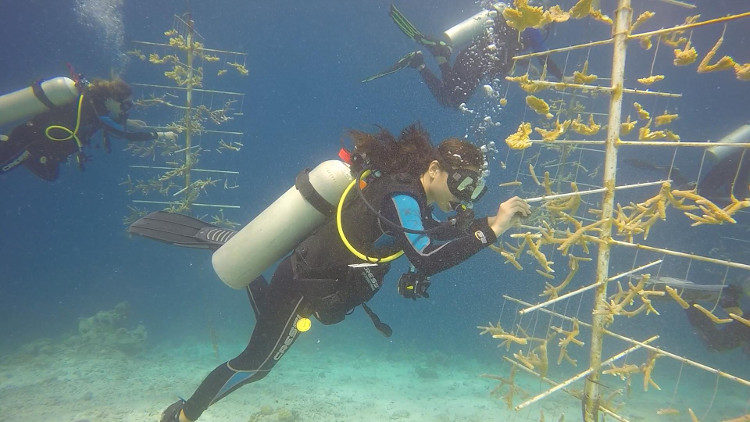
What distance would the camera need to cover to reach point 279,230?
4035 mm

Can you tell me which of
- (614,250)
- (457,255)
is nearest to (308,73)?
(614,250)

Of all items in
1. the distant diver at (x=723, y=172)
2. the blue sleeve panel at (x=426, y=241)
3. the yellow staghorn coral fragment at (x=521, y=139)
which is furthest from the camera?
the distant diver at (x=723, y=172)

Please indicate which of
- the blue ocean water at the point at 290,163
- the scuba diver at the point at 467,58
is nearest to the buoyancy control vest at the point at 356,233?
the scuba diver at the point at 467,58

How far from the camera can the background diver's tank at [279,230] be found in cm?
388

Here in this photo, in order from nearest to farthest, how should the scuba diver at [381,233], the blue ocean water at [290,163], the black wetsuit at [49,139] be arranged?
the scuba diver at [381,233] < the black wetsuit at [49,139] < the blue ocean water at [290,163]

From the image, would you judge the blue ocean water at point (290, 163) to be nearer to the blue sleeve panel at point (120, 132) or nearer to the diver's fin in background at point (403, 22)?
the blue sleeve panel at point (120, 132)

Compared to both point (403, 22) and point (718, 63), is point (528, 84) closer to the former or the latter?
point (718, 63)

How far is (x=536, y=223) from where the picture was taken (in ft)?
28.3

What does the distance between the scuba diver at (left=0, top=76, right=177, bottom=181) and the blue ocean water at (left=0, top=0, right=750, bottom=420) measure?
7497 mm

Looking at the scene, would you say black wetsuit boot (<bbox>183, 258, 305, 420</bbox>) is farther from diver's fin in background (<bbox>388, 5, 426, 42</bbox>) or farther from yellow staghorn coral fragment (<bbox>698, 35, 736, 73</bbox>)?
diver's fin in background (<bbox>388, 5, 426, 42</bbox>)

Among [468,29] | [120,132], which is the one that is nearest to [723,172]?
[468,29]

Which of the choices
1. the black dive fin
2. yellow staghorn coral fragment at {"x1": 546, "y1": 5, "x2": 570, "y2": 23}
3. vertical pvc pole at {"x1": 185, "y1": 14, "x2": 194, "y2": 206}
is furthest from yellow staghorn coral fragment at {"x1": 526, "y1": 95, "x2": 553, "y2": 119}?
vertical pvc pole at {"x1": 185, "y1": 14, "x2": 194, "y2": 206}

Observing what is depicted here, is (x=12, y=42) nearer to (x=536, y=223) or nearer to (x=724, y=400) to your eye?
(x=536, y=223)

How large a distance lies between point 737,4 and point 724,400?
1974 centimetres
